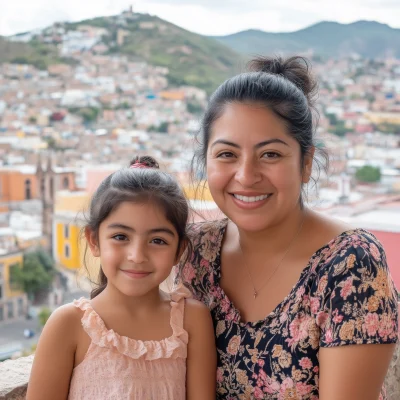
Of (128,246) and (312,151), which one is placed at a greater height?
(312,151)

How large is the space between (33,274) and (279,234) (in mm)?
11974

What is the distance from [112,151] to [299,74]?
13566mm

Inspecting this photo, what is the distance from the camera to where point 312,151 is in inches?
56.3

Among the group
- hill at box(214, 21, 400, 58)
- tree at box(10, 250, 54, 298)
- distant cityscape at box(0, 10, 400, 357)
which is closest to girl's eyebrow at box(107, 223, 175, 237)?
distant cityscape at box(0, 10, 400, 357)

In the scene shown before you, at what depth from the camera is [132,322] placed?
1.30 meters

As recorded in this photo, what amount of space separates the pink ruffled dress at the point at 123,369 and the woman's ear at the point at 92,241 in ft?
0.45

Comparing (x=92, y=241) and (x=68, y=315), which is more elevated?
(x=92, y=241)

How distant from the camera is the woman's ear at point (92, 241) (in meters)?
1.34

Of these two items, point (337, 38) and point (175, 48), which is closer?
point (337, 38)

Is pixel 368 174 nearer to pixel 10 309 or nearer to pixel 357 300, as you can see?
pixel 10 309

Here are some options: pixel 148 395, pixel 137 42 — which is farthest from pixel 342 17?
pixel 148 395

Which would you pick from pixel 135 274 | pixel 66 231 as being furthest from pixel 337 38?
pixel 135 274

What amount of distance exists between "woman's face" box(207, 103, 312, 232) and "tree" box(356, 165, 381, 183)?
790 cm

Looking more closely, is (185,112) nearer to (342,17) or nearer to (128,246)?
(342,17)
